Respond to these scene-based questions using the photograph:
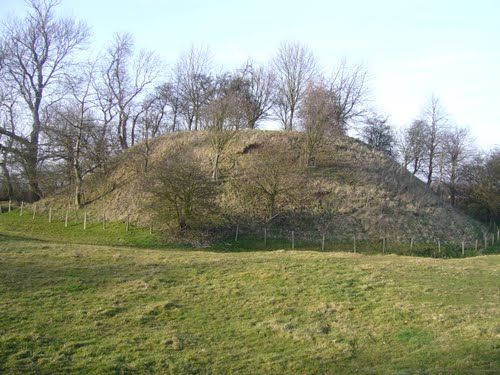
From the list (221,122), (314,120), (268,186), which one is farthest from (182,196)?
(314,120)

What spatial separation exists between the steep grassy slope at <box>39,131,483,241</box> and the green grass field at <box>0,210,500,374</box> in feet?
A: 46.1

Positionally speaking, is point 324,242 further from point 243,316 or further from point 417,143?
point 417,143

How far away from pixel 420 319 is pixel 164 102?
155 feet

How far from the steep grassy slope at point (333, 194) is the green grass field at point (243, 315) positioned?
14063mm

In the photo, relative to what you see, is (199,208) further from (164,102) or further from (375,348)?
(164,102)

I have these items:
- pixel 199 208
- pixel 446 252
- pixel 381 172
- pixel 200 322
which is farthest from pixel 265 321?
pixel 381 172

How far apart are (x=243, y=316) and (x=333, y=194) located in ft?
82.4

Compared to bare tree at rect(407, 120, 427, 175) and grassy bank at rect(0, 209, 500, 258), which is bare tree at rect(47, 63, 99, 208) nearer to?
grassy bank at rect(0, 209, 500, 258)

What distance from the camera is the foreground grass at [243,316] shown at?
950cm

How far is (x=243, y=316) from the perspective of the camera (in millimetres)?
12391

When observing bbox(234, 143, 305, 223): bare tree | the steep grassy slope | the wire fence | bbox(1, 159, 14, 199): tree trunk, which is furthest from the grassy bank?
bbox(1, 159, 14, 199): tree trunk

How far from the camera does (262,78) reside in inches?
2131

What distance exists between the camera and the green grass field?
31.1ft

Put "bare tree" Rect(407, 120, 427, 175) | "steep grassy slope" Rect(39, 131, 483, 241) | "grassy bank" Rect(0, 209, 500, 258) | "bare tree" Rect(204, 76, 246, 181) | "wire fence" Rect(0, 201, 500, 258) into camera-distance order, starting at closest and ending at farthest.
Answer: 1. "grassy bank" Rect(0, 209, 500, 258)
2. "wire fence" Rect(0, 201, 500, 258)
3. "steep grassy slope" Rect(39, 131, 483, 241)
4. "bare tree" Rect(204, 76, 246, 181)
5. "bare tree" Rect(407, 120, 427, 175)
